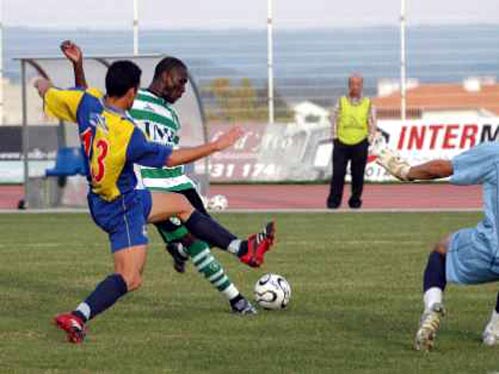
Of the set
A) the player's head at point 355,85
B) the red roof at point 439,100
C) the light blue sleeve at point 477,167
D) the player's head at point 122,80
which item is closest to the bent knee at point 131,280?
the player's head at point 122,80

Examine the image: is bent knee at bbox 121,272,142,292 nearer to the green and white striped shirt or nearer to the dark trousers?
the green and white striped shirt

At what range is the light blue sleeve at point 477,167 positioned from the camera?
9.57 m

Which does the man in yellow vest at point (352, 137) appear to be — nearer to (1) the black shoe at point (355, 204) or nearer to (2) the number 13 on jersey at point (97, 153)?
(1) the black shoe at point (355, 204)

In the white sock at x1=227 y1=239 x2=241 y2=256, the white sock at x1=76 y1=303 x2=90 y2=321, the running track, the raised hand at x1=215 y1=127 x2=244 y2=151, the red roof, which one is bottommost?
the running track

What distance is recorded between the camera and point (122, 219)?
10570mm

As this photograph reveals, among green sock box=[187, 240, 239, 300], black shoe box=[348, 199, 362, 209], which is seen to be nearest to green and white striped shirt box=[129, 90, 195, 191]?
green sock box=[187, 240, 239, 300]

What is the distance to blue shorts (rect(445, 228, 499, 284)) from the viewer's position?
9703mm

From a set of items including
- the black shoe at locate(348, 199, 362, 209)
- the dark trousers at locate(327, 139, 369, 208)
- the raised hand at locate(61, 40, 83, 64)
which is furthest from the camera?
the black shoe at locate(348, 199, 362, 209)

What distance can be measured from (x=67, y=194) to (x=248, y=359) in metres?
16.6

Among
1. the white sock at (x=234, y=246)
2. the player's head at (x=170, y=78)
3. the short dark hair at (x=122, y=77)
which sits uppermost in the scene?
the short dark hair at (x=122, y=77)

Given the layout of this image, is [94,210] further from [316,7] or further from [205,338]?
[316,7]

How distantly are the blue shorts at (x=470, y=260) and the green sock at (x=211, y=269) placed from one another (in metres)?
2.39

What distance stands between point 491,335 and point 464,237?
0.72m

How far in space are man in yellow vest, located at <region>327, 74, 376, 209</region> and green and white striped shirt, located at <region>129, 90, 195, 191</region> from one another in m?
11.9
